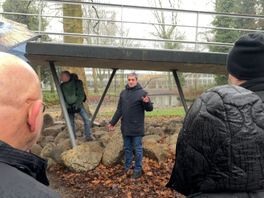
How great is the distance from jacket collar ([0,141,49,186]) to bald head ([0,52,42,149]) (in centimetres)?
8

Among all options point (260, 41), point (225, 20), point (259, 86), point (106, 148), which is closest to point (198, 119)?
point (259, 86)

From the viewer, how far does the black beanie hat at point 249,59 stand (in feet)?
8.00

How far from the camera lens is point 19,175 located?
1.47 metres

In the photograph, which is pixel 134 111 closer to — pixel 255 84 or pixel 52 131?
pixel 255 84

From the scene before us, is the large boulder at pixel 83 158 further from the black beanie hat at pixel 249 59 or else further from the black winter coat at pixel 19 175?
the black winter coat at pixel 19 175

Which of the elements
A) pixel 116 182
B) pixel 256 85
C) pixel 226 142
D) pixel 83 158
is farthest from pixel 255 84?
pixel 83 158

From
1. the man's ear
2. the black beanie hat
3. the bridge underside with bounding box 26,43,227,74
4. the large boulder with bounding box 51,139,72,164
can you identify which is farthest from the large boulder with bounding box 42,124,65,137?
the man's ear

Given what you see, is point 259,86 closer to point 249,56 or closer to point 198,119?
point 249,56

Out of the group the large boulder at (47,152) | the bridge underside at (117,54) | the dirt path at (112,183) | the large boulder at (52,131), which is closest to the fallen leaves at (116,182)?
the dirt path at (112,183)

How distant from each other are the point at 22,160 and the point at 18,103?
0.73 feet

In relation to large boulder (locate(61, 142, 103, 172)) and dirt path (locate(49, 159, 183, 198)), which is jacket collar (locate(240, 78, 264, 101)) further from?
large boulder (locate(61, 142, 103, 172))

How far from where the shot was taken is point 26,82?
1.65m

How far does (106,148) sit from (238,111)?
279 inches

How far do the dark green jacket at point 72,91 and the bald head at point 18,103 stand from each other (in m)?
8.46
